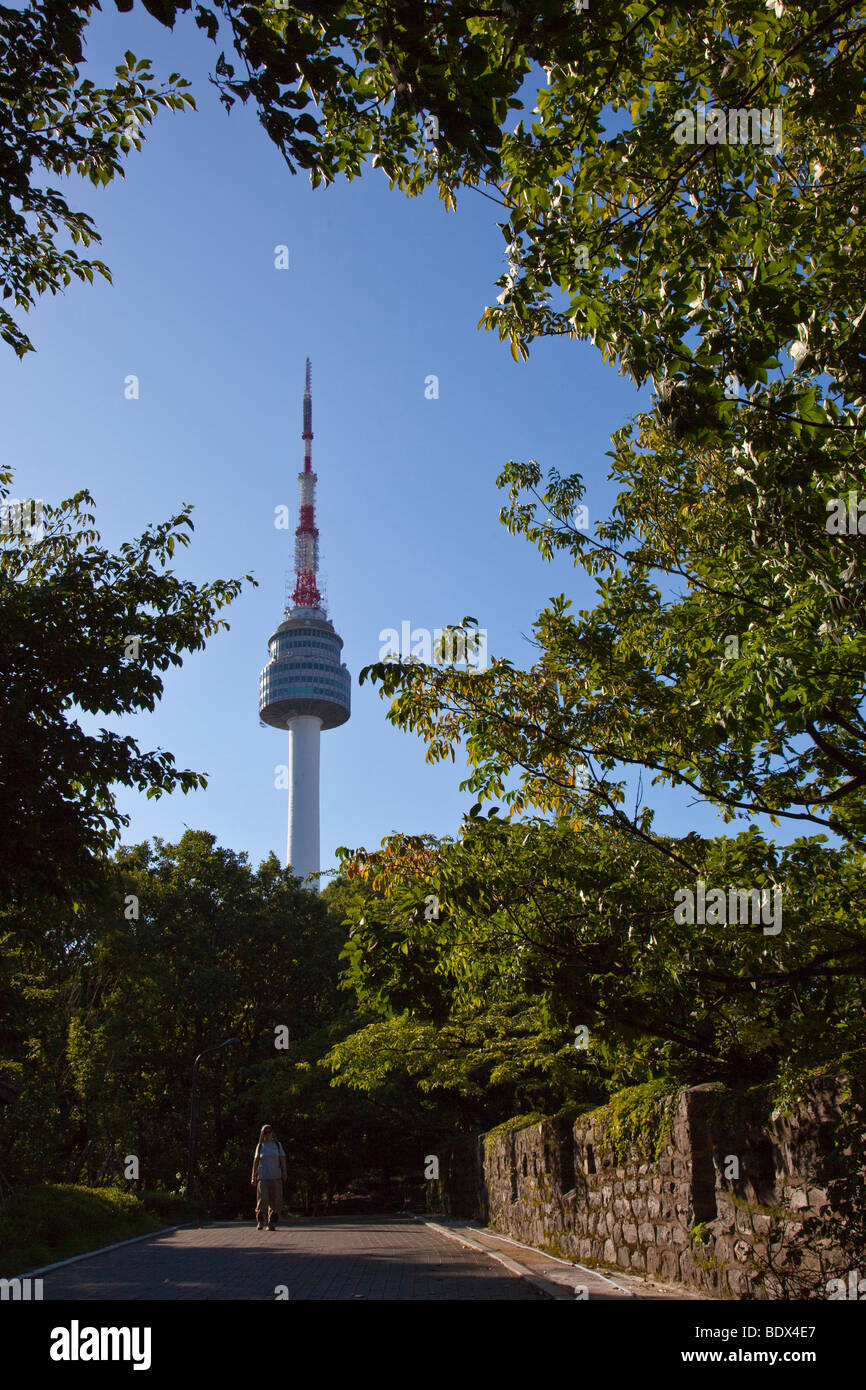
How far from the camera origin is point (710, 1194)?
8.13 metres

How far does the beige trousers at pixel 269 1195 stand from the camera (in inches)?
761

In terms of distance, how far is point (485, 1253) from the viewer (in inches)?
524

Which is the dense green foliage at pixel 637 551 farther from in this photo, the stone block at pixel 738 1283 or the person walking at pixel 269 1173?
the person walking at pixel 269 1173

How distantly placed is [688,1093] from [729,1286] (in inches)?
54.9

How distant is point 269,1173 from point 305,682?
10886 cm

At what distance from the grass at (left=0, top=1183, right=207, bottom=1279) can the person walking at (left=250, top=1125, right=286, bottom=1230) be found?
2.34 m

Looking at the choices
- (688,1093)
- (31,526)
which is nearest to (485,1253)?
(688,1093)

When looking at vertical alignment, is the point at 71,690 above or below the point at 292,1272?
above

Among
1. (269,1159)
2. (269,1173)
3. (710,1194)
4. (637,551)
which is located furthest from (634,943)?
(269,1173)

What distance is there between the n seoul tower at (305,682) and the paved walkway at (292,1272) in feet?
359

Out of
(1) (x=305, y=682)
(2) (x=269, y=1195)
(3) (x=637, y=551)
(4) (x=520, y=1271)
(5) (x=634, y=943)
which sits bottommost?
(2) (x=269, y=1195)

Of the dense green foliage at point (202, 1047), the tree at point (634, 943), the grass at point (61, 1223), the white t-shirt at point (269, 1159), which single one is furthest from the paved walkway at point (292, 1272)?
the dense green foliage at point (202, 1047)

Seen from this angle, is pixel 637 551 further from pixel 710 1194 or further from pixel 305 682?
pixel 305 682

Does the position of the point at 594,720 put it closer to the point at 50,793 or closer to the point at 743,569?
the point at 743,569
